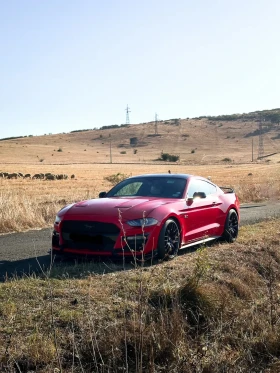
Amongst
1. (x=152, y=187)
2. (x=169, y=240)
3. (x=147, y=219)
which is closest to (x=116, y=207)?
(x=147, y=219)

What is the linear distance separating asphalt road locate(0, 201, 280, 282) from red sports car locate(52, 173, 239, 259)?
0.56 metres

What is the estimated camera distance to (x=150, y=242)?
8.01 meters

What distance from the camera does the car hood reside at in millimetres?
8141

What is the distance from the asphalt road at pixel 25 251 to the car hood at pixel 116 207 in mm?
969

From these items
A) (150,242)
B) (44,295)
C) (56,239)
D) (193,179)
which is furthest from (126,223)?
(193,179)

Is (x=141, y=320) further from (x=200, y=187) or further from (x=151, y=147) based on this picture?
(x=151, y=147)

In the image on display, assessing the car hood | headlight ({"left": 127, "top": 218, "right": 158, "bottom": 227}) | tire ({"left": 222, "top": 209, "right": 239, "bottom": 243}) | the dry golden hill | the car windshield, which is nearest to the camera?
headlight ({"left": 127, "top": 218, "right": 158, "bottom": 227})

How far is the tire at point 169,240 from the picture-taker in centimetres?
818

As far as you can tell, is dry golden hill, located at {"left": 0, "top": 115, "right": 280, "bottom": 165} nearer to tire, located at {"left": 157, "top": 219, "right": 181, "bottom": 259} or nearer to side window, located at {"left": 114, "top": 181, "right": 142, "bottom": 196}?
side window, located at {"left": 114, "top": 181, "right": 142, "bottom": 196}

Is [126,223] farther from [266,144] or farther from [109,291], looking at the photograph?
[266,144]

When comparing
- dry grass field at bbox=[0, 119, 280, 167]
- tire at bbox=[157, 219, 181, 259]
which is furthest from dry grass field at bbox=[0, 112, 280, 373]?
dry grass field at bbox=[0, 119, 280, 167]

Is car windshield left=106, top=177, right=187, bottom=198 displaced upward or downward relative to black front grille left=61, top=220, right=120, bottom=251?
upward

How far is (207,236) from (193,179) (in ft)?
3.56

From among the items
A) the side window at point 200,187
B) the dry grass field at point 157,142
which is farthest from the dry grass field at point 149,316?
the dry grass field at point 157,142
